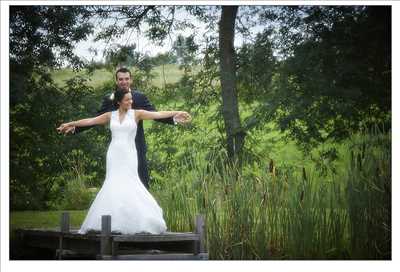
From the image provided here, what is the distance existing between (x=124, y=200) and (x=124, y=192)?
0.08 meters

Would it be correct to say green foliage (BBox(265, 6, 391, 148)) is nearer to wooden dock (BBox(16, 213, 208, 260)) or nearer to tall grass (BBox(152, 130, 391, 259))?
tall grass (BBox(152, 130, 391, 259))

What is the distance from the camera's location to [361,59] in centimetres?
922

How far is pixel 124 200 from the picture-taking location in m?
6.80

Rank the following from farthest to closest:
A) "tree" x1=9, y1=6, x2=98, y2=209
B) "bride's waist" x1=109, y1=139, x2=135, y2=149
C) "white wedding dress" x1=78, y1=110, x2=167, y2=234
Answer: "tree" x1=9, y1=6, x2=98, y2=209 → "bride's waist" x1=109, y1=139, x2=135, y2=149 → "white wedding dress" x1=78, y1=110, x2=167, y2=234

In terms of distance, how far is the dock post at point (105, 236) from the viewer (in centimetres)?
651

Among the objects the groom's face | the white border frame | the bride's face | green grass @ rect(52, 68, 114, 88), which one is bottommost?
the white border frame

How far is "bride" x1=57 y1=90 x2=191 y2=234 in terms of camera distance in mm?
6766

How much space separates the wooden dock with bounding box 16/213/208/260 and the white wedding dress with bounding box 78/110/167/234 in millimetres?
89

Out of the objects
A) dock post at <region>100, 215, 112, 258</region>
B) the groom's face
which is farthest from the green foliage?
dock post at <region>100, 215, 112, 258</region>

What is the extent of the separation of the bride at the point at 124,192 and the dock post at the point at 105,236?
186 mm

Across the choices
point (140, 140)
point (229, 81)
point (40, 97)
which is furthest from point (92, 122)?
point (229, 81)

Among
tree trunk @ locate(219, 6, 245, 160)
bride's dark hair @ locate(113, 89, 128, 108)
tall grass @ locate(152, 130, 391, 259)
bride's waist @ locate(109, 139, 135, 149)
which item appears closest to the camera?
bride's waist @ locate(109, 139, 135, 149)
